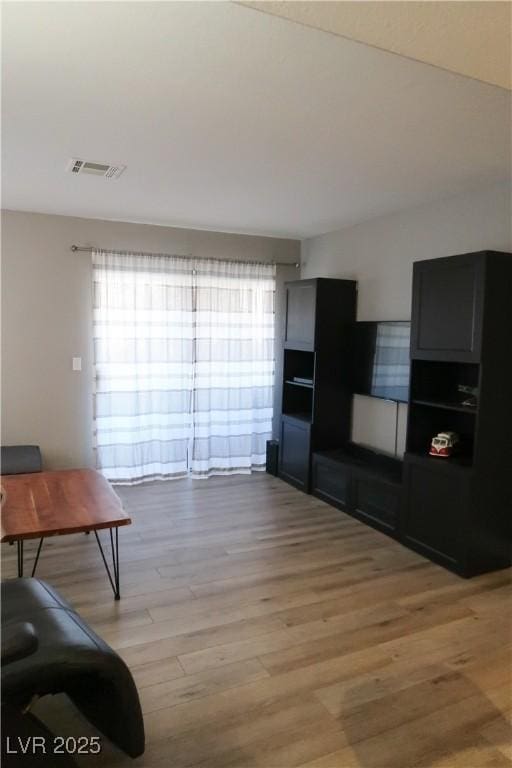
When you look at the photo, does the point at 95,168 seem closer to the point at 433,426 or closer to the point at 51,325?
the point at 51,325

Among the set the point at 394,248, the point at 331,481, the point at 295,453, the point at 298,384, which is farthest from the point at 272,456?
the point at 394,248

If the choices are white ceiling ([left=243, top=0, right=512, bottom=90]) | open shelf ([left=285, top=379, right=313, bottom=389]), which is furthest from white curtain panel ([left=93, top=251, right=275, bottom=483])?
white ceiling ([left=243, top=0, right=512, bottom=90])

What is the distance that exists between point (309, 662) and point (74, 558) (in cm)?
178

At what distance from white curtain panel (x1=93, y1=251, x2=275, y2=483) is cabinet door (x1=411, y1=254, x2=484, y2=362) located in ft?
7.07

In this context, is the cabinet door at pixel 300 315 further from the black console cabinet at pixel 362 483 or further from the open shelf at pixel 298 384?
the black console cabinet at pixel 362 483

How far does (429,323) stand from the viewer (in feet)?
11.4

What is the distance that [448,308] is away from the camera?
10.9 ft

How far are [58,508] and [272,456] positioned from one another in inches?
115

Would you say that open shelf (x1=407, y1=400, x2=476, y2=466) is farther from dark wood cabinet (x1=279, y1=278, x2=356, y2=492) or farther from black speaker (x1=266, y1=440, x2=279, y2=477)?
black speaker (x1=266, y1=440, x2=279, y2=477)

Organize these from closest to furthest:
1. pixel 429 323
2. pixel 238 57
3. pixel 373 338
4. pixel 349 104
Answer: pixel 238 57, pixel 349 104, pixel 429 323, pixel 373 338

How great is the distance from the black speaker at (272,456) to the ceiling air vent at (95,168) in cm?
304

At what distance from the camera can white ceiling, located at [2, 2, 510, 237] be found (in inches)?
71.7

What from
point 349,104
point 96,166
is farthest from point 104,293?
point 349,104

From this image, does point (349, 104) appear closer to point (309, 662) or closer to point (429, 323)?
point (429, 323)
